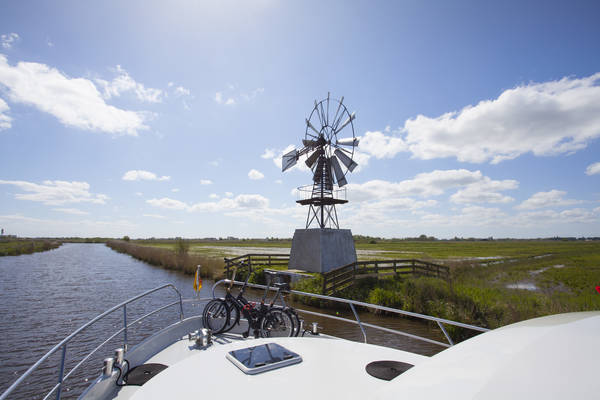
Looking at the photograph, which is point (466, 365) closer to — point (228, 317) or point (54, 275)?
point (228, 317)

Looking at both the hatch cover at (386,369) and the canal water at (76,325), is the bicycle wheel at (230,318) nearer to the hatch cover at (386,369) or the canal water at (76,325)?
the hatch cover at (386,369)

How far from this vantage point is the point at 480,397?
122 cm

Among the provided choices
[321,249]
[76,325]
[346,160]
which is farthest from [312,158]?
[76,325]

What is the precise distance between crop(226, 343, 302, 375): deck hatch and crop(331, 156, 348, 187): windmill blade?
737 inches

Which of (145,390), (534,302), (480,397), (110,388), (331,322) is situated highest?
(480,397)

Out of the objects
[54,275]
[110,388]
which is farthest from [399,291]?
[54,275]

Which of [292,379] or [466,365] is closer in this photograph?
[466,365]

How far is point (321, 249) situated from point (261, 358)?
1586 cm

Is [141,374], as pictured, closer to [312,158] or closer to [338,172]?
[338,172]

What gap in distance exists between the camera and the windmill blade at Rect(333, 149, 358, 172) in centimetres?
2081

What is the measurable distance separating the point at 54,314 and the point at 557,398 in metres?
18.2

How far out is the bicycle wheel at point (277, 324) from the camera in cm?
551

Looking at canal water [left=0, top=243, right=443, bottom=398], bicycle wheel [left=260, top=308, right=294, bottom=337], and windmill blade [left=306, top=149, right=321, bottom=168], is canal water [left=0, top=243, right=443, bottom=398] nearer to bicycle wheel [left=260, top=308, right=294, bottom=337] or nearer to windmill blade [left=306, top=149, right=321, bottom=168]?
bicycle wheel [left=260, top=308, right=294, bottom=337]

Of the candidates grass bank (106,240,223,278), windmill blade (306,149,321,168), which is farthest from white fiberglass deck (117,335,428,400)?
grass bank (106,240,223,278)
